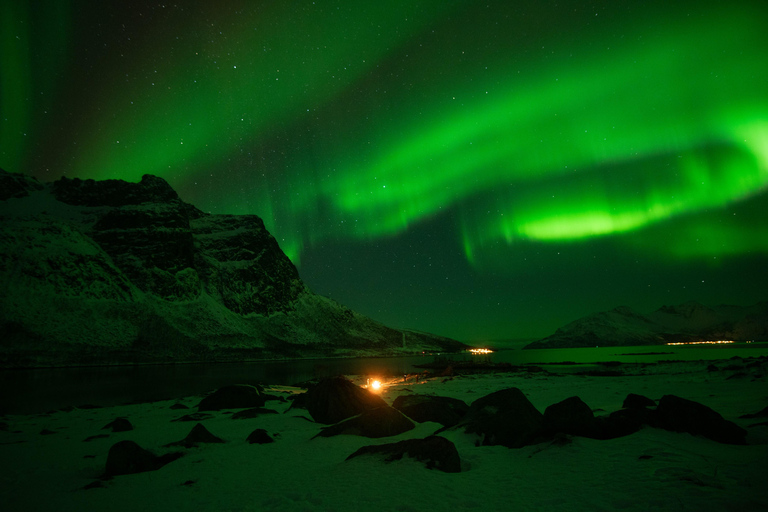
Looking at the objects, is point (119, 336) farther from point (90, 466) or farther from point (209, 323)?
point (90, 466)

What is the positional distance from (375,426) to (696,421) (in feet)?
29.5

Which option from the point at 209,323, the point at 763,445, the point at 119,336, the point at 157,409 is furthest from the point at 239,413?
the point at 209,323

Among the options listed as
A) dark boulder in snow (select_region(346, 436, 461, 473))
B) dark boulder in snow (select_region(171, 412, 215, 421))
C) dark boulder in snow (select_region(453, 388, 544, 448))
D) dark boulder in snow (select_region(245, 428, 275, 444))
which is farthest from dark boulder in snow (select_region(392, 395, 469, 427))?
dark boulder in snow (select_region(171, 412, 215, 421))

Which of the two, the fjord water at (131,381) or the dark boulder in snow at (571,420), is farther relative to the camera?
the fjord water at (131,381)

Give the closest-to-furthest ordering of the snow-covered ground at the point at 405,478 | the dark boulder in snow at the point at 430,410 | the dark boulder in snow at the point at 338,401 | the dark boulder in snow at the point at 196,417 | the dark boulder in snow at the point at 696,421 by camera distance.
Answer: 1. the snow-covered ground at the point at 405,478
2. the dark boulder in snow at the point at 696,421
3. the dark boulder in snow at the point at 430,410
4. the dark boulder in snow at the point at 338,401
5. the dark boulder in snow at the point at 196,417

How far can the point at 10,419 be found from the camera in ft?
68.2

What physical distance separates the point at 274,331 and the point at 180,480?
19966 cm

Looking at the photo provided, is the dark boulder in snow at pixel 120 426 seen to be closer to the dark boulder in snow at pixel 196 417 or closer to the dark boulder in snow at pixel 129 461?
the dark boulder in snow at pixel 196 417

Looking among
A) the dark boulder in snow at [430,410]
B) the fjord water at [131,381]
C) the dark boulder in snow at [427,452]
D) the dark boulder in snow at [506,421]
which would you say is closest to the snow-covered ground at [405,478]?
the dark boulder in snow at [427,452]

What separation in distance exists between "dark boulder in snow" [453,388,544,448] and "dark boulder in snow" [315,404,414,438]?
1.89 meters

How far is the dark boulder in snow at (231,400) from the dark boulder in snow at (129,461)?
11.7 metres

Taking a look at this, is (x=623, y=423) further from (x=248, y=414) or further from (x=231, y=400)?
(x=231, y=400)

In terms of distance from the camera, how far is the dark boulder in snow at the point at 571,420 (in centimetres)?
1052

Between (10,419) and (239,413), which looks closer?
(239,413)
